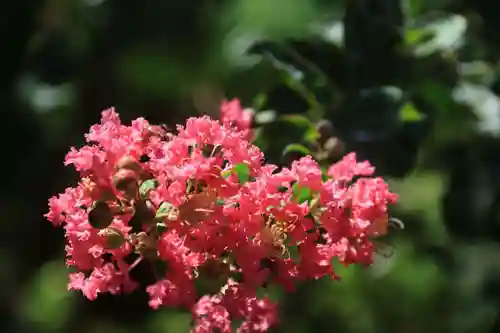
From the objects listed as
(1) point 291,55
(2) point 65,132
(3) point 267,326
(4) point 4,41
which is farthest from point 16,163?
(3) point 267,326

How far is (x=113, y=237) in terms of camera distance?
1020mm

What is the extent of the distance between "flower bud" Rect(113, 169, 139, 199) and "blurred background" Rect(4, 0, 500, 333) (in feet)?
1.04

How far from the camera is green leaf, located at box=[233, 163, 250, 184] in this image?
41.3 inches

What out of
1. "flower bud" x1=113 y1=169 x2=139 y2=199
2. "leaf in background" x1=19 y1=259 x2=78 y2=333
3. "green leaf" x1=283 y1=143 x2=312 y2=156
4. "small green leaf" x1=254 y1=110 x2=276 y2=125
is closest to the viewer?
"flower bud" x1=113 y1=169 x2=139 y2=199

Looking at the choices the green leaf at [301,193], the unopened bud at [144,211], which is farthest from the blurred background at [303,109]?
the unopened bud at [144,211]

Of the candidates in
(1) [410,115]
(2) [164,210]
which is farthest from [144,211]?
(1) [410,115]

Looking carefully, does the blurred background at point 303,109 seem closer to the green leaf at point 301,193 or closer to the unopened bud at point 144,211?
the green leaf at point 301,193

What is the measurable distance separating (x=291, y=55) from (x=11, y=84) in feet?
2.89

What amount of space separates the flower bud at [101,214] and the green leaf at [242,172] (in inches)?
5.5

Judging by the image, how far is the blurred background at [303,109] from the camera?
1.45 m

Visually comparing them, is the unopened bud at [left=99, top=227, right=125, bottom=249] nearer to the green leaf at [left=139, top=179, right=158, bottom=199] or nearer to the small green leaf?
the green leaf at [left=139, top=179, right=158, bottom=199]

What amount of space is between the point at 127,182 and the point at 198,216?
0.26ft

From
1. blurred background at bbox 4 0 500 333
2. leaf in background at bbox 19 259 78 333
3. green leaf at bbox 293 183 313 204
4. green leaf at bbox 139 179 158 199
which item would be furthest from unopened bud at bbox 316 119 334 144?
leaf in background at bbox 19 259 78 333

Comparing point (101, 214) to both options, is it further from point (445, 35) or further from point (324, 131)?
→ point (445, 35)
